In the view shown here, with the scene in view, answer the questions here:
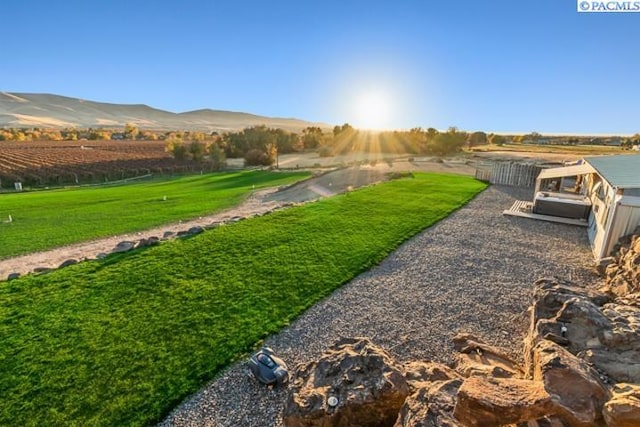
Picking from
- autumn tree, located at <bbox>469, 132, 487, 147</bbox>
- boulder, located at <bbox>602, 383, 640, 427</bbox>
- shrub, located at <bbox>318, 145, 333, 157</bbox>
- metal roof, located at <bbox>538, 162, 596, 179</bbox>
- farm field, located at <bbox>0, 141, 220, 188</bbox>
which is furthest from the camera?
autumn tree, located at <bbox>469, 132, 487, 147</bbox>

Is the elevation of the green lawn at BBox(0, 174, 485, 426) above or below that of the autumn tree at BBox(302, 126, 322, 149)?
below

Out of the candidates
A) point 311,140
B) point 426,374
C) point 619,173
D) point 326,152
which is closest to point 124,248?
point 426,374

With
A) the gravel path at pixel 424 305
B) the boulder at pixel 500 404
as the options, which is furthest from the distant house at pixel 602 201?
the boulder at pixel 500 404

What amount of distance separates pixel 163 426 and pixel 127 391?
0.99 m

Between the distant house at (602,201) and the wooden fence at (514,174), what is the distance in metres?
4.70

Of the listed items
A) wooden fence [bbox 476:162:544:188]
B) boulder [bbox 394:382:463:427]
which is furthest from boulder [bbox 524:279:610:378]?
wooden fence [bbox 476:162:544:188]

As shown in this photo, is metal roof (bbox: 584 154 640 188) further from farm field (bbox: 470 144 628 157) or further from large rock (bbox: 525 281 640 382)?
farm field (bbox: 470 144 628 157)

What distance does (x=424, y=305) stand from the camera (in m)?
7.60

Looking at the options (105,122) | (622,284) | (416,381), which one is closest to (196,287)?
(416,381)

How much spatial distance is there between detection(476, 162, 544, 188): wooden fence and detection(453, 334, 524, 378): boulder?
2234cm

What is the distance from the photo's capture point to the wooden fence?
2372cm

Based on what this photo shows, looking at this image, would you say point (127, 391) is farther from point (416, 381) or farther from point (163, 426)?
point (416, 381)

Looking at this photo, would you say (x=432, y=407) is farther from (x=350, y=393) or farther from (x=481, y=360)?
(x=481, y=360)

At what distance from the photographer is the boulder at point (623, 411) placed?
8.63 ft
